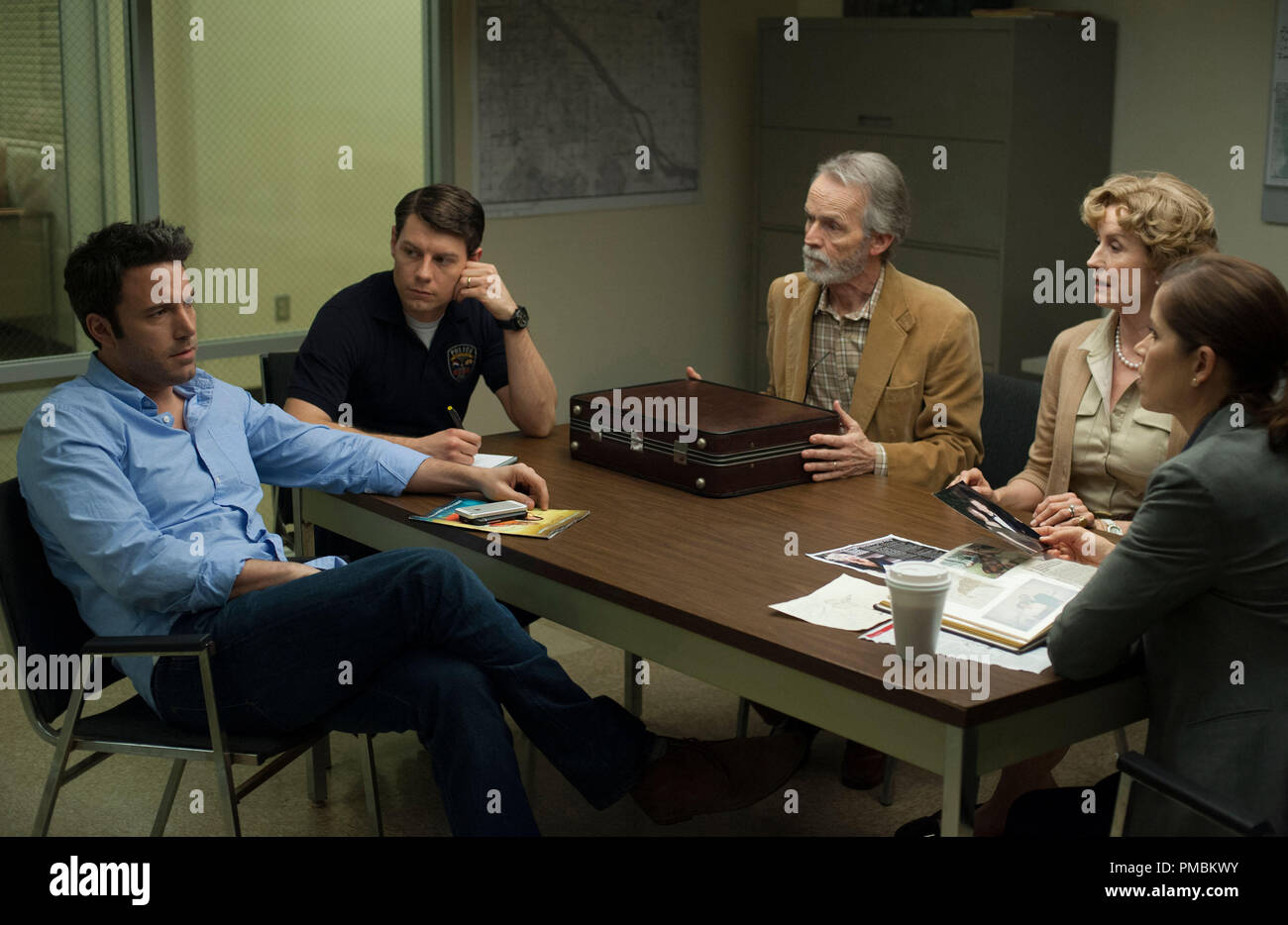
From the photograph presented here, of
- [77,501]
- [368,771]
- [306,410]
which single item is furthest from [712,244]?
[77,501]

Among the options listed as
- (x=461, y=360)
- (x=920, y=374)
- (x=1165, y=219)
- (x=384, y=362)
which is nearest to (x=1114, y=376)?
(x=1165, y=219)

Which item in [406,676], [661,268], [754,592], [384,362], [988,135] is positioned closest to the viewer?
[754,592]

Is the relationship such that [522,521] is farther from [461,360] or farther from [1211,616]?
[1211,616]

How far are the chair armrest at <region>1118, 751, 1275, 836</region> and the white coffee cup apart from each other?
0.30m

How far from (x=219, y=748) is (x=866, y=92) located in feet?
12.3

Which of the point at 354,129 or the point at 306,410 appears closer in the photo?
the point at 306,410

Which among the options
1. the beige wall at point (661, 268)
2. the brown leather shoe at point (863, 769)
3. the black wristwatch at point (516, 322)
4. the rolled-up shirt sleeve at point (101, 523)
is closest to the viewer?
the rolled-up shirt sleeve at point (101, 523)

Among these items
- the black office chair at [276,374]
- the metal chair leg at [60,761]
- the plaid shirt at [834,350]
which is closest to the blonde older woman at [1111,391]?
the plaid shirt at [834,350]

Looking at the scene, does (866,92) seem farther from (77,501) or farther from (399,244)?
(77,501)

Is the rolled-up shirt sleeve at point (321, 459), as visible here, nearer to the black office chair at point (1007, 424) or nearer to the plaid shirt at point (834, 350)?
the plaid shirt at point (834, 350)

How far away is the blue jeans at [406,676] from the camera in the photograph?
245 cm

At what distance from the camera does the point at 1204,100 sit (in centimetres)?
480

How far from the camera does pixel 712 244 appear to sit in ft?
19.5

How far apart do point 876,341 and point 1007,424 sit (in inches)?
14.2
